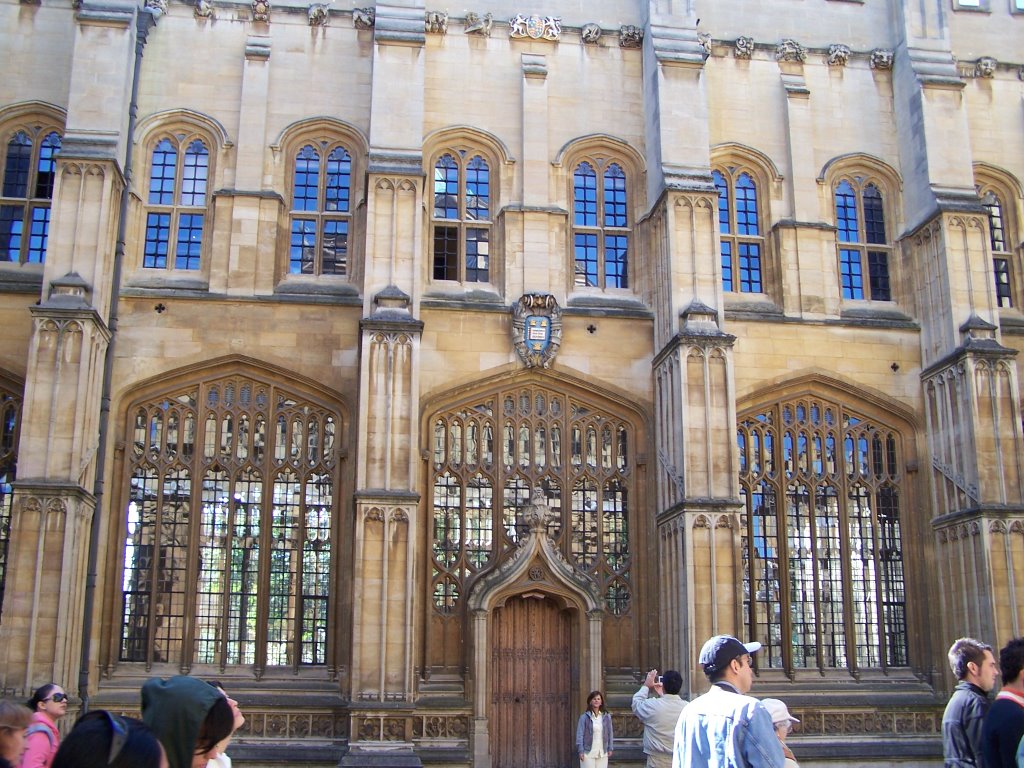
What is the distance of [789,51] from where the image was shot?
21.5 m

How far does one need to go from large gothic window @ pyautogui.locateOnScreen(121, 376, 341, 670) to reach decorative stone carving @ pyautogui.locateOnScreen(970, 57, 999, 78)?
1385cm

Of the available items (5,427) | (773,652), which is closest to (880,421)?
(773,652)

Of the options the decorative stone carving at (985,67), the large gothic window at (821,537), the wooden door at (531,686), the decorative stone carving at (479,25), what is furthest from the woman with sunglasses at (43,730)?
the decorative stone carving at (985,67)

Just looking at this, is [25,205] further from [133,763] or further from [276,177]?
[133,763]

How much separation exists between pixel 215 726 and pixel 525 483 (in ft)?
48.9

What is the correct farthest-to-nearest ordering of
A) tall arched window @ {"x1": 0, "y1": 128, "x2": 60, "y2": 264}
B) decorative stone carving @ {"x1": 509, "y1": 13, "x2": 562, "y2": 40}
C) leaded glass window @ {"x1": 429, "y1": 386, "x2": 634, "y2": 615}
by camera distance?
1. decorative stone carving @ {"x1": 509, "y1": 13, "x2": 562, "y2": 40}
2. tall arched window @ {"x1": 0, "y1": 128, "x2": 60, "y2": 264}
3. leaded glass window @ {"x1": 429, "y1": 386, "x2": 634, "y2": 615}

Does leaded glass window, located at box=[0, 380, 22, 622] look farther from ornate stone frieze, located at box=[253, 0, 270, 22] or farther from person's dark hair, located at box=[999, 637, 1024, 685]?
person's dark hair, located at box=[999, 637, 1024, 685]

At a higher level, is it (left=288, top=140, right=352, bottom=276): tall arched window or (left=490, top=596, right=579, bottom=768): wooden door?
(left=288, top=140, right=352, bottom=276): tall arched window

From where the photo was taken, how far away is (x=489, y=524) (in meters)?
18.5

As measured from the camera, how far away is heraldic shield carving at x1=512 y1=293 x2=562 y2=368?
18.9 m

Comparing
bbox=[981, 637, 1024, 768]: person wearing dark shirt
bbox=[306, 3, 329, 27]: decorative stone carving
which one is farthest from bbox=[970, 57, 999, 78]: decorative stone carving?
bbox=[981, 637, 1024, 768]: person wearing dark shirt

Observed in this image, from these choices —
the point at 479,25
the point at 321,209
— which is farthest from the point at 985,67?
the point at 321,209

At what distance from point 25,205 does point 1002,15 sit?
18.5m

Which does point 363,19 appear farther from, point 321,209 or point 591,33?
point 591,33
